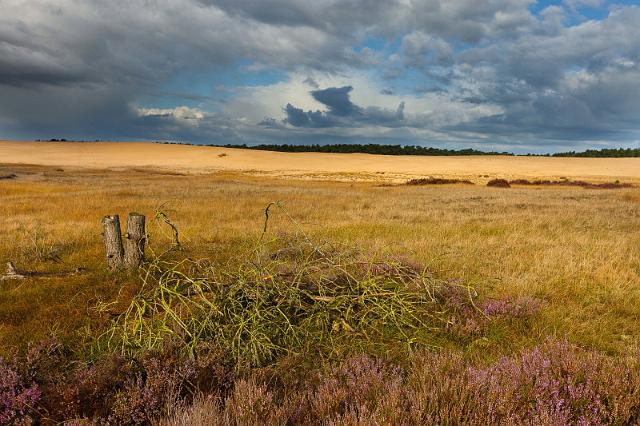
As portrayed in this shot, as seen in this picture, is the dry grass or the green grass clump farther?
the dry grass

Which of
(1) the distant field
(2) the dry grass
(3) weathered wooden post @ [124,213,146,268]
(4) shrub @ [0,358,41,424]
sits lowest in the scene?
(2) the dry grass

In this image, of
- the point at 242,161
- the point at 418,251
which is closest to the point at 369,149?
the point at 242,161

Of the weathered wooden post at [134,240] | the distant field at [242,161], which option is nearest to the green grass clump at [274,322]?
the weathered wooden post at [134,240]

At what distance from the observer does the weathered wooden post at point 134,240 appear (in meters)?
8.59

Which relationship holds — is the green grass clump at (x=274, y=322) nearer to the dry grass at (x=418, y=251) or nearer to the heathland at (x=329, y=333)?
the heathland at (x=329, y=333)

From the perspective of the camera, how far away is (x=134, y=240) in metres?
8.73

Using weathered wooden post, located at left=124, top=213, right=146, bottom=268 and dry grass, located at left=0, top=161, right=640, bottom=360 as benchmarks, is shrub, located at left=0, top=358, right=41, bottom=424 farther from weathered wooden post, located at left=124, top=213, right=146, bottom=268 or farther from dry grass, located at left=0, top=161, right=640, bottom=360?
weathered wooden post, located at left=124, top=213, right=146, bottom=268

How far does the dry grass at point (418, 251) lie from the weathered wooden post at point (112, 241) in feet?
0.98

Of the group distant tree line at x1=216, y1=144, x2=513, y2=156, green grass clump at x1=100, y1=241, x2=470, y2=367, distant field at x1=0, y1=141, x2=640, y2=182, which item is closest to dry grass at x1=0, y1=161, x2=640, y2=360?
green grass clump at x1=100, y1=241, x2=470, y2=367

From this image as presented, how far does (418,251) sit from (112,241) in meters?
7.22

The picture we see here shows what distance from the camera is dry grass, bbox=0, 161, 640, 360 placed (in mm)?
6215

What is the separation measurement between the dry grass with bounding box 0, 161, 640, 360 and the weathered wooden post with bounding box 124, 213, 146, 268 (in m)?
0.47

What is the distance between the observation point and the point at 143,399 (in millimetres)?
3492

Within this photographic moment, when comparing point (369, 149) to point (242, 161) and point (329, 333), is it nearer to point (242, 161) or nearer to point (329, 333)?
point (242, 161)
